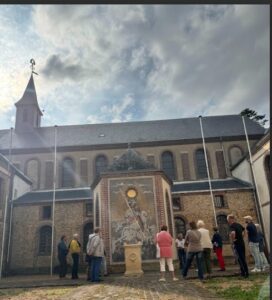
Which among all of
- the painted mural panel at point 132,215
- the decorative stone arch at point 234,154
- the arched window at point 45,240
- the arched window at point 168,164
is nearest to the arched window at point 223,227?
the arched window at point 168,164

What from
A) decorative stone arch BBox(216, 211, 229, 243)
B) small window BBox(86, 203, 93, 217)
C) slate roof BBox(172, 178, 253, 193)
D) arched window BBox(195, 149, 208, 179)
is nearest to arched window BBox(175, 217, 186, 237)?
slate roof BBox(172, 178, 253, 193)

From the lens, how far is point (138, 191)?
1562 centimetres

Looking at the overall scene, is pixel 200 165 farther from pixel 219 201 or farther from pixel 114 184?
pixel 114 184

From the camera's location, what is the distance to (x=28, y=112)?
34.3 meters

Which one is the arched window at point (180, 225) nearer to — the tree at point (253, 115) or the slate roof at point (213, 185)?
the slate roof at point (213, 185)

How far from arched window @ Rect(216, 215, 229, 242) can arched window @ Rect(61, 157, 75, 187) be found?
1333 centimetres

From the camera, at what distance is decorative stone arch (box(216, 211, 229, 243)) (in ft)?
73.1

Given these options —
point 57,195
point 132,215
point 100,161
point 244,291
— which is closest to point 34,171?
point 57,195

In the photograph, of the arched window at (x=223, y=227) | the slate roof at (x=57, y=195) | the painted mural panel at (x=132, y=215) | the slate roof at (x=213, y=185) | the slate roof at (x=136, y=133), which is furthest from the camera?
the slate roof at (x=136, y=133)

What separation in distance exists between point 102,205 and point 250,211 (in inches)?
512

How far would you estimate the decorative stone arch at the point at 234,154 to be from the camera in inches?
1096

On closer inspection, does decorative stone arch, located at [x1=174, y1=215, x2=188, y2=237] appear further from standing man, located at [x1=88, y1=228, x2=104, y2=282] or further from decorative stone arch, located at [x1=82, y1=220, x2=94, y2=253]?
standing man, located at [x1=88, y1=228, x2=104, y2=282]

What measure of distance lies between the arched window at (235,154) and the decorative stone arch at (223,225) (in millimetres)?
6390

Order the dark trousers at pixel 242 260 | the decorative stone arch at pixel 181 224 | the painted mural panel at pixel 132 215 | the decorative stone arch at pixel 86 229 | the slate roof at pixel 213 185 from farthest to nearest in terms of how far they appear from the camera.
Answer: the slate roof at pixel 213 185 → the decorative stone arch at pixel 181 224 → the decorative stone arch at pixel 86 229 → the painted mural panel at pixel 132 215 → the dark trousers at pixel 242 260
